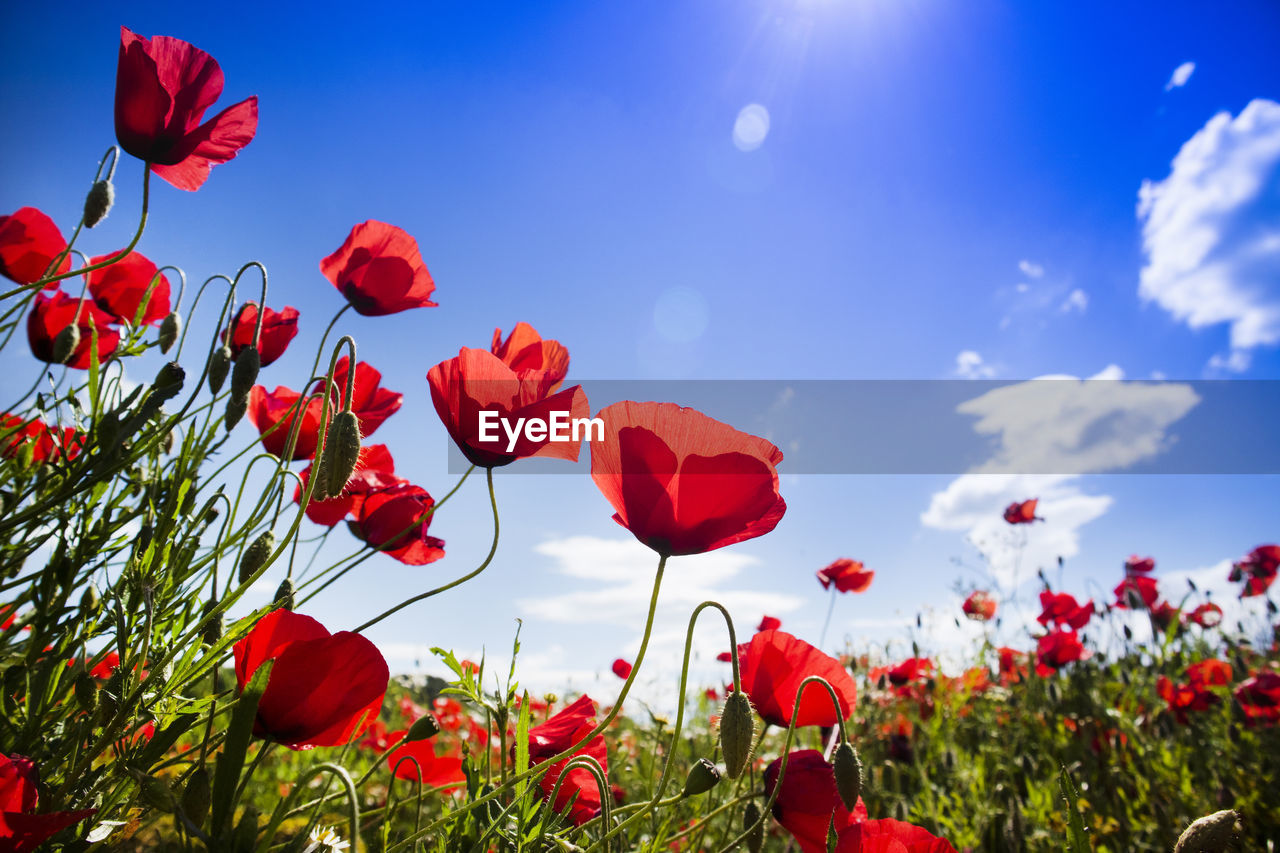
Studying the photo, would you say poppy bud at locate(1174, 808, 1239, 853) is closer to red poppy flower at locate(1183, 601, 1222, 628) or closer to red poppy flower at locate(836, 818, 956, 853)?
red poppy flower at locate(836, 818, 956, 853)

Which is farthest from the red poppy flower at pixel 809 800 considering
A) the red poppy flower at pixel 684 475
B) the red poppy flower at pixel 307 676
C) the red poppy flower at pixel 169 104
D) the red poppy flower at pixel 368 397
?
the red poppy flower at pixel 169 104

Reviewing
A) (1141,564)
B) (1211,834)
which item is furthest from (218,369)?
(1141,564)

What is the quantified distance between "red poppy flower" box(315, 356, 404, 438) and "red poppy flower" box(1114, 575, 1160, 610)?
4.39 meters

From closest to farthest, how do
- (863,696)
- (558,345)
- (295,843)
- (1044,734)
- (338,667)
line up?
(295,843)
(338,667)
(558,345)
(1044,734)
(863,696)

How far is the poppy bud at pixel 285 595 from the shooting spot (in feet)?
2.81

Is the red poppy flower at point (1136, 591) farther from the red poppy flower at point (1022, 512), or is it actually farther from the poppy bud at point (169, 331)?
the poppy bud at point (169, 331)

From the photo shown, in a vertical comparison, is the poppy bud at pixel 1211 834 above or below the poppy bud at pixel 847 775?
below

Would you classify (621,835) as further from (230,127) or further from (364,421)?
(230,127)

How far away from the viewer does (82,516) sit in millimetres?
1141

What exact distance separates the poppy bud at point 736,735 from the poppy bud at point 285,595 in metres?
0.56

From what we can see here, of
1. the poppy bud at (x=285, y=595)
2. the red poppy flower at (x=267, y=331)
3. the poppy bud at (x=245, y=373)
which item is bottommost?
the poppy bud at (x=285, y=595)

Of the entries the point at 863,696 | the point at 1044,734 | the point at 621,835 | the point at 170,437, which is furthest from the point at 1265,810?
the point at 170,437

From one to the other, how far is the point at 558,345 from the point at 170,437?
794 mm

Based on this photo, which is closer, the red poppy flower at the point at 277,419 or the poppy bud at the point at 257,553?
the poppy bud at the point at 257,553
